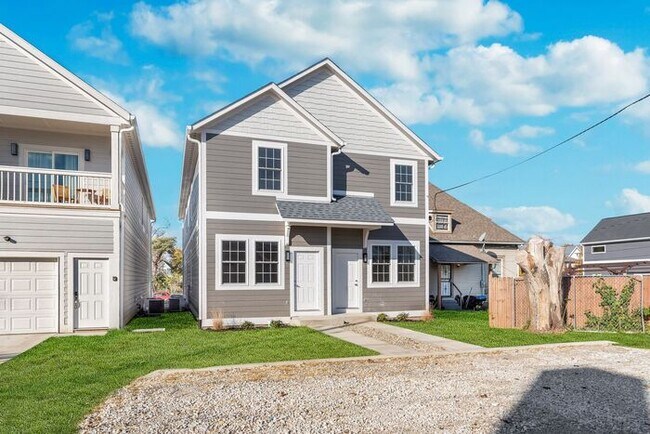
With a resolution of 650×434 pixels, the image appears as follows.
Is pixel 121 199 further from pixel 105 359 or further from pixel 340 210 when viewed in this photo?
pixel 340 210

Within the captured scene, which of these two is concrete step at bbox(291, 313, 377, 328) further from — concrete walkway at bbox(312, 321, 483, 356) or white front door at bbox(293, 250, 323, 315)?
white front door at bbox(293, 250, 323, 315)

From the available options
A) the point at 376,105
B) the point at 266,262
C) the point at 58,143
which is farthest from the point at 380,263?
the point at 58,143

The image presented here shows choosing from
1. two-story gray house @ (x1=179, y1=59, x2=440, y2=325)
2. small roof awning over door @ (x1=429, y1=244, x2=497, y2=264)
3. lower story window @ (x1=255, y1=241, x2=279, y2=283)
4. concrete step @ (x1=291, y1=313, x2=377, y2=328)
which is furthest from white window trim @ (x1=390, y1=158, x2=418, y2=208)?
small roof awning over door @ (x1=429, y1=244, x2=497, y2=264)

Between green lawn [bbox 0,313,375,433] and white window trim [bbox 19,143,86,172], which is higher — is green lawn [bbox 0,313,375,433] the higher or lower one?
the lower one

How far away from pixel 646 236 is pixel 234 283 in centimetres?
3410

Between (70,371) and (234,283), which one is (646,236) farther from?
(70,371)

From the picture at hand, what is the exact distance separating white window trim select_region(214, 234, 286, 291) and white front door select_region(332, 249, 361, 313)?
72.9 inches

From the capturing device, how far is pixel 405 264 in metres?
16.6

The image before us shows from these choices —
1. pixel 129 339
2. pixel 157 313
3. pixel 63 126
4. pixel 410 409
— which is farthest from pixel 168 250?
pixel 410 409

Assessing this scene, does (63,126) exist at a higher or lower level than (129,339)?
higher

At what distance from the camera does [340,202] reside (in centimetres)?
1550

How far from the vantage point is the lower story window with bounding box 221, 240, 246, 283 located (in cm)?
1390

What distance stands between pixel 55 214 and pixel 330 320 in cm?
809

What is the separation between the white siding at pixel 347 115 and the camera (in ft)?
53.5
